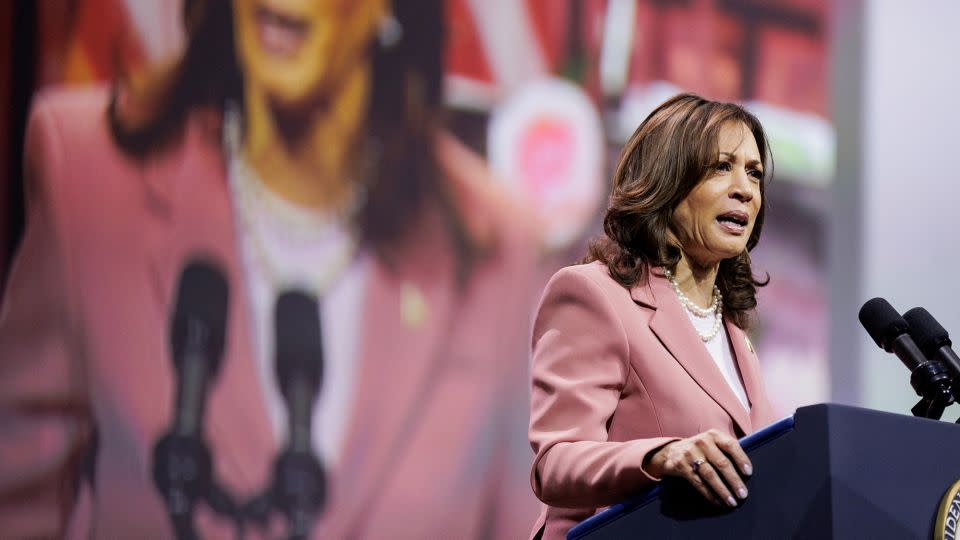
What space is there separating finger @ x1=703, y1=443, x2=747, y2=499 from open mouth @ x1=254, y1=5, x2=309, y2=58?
240cm

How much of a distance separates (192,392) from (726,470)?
2217 mm

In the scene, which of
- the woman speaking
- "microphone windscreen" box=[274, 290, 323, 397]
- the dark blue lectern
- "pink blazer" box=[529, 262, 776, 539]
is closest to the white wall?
"microphone windscreen" box=[274, 290, 323, 397]

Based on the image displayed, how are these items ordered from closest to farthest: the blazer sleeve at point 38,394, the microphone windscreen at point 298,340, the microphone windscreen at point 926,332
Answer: the microphone windscreen at point 926,332
the blazer sleeve at point 38,394
the microphone windscreen at point 298,340

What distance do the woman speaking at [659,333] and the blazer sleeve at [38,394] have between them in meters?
1.81

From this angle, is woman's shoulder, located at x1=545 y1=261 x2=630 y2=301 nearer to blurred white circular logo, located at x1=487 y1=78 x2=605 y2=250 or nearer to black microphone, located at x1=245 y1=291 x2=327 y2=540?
black microphone, located at x1=245 y1=291 x2=327 y2=540

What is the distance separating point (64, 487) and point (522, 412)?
1.36m

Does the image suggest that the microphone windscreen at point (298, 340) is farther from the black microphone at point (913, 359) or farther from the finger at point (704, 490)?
the finger at point (704, 490)

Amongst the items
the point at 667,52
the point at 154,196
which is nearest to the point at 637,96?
the point at 667,52

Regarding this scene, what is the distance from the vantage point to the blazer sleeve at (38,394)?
3096mm

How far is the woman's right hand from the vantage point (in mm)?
1282

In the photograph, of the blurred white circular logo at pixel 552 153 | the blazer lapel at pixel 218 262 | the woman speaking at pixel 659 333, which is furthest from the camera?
the blurred white circular logo at pixel 552 153

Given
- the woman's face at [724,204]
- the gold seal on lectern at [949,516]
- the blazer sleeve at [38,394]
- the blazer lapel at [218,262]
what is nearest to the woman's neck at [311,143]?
the blazer lapel at [218,262]

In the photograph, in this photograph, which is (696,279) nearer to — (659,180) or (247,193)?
(659,180)

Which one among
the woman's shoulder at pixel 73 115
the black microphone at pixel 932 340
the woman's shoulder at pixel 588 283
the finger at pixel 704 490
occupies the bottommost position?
the finger at pixel 704 490
